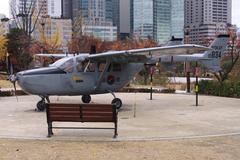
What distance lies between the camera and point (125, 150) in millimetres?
9328

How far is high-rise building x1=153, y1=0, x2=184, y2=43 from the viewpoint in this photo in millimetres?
76750

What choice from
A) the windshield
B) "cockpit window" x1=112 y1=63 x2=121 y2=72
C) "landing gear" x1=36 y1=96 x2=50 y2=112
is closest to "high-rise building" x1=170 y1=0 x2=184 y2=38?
"cockpit window" x1=112 y1=63 x2=121 y2=72

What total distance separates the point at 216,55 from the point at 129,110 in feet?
27.9

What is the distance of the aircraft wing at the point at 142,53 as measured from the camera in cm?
1513

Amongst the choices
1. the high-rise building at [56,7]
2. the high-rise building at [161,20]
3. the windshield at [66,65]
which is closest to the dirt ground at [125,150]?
the windshield at [66,65]

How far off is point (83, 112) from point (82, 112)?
30mm

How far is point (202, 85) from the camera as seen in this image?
1015 inches

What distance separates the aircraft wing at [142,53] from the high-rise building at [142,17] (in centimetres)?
6481

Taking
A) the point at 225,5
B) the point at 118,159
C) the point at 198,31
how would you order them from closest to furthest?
the point at 118,159 < the point at 198,31 < the point at 225,5

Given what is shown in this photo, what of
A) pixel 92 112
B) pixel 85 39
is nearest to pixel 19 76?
pixel 92 112

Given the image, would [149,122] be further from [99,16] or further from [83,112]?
[99,16]

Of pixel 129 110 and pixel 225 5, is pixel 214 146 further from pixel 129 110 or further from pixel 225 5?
pixel 225 5

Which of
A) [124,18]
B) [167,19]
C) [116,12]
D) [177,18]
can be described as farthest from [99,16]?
[177,18]

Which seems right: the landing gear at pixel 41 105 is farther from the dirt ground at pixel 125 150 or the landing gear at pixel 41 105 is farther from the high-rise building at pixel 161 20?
the high-rise building at pixel 161 20
